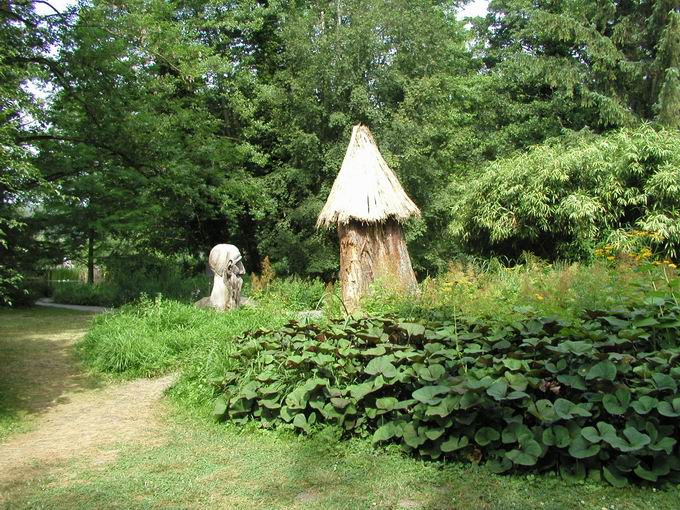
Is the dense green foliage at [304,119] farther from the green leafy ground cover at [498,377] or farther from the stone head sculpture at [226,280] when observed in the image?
the green leafy ground cover at [498,377]

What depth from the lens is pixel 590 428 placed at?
3.33m

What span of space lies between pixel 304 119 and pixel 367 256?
33.8 feet

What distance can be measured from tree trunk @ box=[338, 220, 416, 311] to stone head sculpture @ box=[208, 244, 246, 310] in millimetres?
3023

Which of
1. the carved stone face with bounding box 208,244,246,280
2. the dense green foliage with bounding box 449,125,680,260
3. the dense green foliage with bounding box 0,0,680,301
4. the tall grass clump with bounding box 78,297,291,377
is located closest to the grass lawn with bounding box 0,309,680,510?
the tall grass clump with bounding box 78,297,291,377

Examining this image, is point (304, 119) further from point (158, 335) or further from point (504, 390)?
point (504, 390)

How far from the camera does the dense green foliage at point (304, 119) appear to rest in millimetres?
12312

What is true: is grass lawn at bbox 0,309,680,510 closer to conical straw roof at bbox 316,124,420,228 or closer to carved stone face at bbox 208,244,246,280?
conical straw roof at bbox 316,124,420,228

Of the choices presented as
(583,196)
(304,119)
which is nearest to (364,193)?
(583,196)

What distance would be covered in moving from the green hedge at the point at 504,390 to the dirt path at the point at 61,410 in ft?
3.24

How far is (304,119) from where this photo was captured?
59.6 ft

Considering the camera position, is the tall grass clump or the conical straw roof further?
the conical straw roof

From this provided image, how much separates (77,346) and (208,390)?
4.54 meters

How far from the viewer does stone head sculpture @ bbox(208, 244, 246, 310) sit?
1105 centimetres

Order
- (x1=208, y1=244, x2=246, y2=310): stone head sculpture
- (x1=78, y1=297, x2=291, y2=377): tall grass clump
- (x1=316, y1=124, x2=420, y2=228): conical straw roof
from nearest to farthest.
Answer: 1. (x1=78, y1=297, x2=291, y2=377): tall grass clump
2. (x1=316, y1=124, x2=420, y2=228): conical straw roof
3. (x1=208, y1=244, x2=246, y2=310): stone head sculpture
